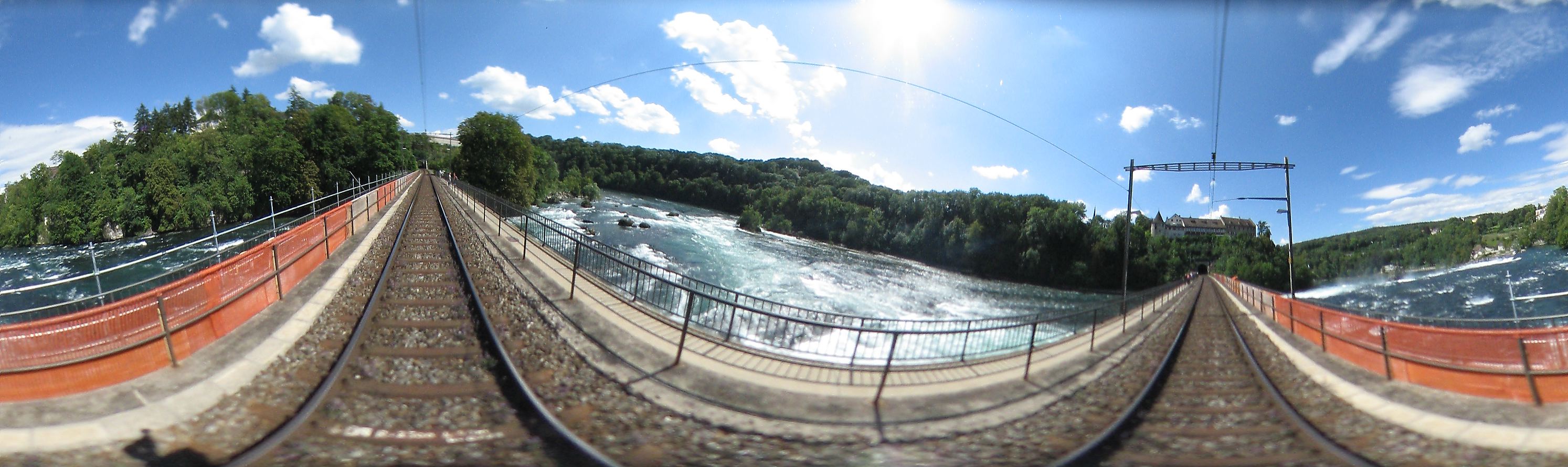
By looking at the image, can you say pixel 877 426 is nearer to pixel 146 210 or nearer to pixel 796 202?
pixel 796 202

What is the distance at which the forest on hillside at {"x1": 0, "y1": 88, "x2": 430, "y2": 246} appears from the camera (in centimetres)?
2389

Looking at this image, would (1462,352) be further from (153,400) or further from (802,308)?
(153,400)

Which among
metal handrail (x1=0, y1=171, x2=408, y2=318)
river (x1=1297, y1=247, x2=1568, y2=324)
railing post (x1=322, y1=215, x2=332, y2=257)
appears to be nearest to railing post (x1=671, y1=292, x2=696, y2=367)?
metal handrail (x1=0, y1=171, x2=408, y2=318)

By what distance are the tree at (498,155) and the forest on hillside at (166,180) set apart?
Answer: 9.40m

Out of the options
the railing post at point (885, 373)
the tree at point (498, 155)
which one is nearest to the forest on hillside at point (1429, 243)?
the railing post at point (885, 373)

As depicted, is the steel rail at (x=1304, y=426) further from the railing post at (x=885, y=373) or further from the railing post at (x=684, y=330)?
the railing post at (x=684, y=330)

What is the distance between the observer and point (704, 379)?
3.71 m

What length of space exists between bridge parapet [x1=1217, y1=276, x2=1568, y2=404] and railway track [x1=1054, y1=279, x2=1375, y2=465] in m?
1.14

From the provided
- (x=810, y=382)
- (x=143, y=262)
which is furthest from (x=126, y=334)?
(x=143, y=262)

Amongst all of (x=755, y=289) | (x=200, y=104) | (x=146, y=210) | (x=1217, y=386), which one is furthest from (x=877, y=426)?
(x=200, y=104)

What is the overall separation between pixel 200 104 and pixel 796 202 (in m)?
35.3

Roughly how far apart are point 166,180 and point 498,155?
15.7m

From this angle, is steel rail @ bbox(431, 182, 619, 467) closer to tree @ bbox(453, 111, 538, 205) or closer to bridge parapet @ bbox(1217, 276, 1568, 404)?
bridge parapet @ bbox(1217, 276, 1568, 404)

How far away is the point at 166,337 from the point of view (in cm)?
376
